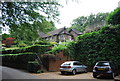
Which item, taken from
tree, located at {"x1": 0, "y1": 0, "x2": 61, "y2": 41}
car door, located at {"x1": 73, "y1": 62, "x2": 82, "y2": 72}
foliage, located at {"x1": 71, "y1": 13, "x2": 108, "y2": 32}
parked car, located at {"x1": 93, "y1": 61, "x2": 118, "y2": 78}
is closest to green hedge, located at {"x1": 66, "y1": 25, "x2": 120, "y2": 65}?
car door, located at {"x1": 73, "y1": 62, "x2": 82, "y2": 72}

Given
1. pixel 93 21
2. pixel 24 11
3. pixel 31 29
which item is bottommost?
pixel 31 29

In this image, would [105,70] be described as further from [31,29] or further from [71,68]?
[31,29]

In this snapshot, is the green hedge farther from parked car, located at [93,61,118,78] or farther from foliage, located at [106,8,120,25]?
parked car, located at [93,61,118,78]

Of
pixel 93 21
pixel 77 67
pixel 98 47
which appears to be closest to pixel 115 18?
pixel 98 47

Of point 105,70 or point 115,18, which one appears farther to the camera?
point 115,18

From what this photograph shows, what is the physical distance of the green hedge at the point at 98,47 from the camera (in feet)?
48.4

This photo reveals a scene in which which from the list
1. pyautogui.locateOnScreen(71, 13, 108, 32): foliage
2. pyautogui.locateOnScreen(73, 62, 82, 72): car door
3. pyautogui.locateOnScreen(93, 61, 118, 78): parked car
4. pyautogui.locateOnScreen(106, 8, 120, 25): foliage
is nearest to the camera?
pyautogui.locateOnScreen(93, 61, 118, 78): parked car

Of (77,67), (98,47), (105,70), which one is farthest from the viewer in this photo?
(98,47)

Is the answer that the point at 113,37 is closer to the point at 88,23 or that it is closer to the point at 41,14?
the point at 41,14

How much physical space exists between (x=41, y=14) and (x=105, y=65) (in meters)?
7.19

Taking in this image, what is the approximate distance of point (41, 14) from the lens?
6676mm

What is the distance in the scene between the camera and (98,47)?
16.2m

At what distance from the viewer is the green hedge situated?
48.4 ft

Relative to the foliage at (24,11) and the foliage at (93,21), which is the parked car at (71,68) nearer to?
the foliage at (24,11)
